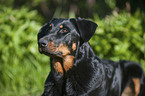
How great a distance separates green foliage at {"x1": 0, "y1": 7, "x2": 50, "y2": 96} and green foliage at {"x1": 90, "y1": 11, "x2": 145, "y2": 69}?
1397mm

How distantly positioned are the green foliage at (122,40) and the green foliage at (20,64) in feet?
4.58

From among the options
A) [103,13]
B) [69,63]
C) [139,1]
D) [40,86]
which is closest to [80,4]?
[103,13]

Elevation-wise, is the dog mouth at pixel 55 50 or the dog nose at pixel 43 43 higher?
the dog nose at pixel 43 43

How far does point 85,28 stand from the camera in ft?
7.87

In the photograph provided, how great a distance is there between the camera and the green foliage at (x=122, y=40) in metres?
4.26

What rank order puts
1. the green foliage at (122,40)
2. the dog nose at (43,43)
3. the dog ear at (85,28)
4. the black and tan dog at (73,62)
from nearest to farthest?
1. the dog nose at (43,43)
2. the black and tan dog at (73,62)
3. the dog ear at (85,28)
4. the green foliage at (122,40)

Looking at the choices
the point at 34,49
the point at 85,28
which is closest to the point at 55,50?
the point at 85,28

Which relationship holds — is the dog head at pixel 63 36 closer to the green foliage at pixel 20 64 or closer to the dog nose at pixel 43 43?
the dog nose at pixel 43 43

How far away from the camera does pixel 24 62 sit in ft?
14.8

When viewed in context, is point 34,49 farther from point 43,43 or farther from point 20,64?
point 43,43

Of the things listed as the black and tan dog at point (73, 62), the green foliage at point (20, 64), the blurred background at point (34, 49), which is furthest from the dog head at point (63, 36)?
the green foliage at point (20, 64)

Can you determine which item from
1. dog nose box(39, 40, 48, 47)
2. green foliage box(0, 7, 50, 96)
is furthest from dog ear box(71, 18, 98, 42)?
green foliage box(0, 7, 50, 96)

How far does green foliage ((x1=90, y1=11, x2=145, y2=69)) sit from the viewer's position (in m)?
4.26

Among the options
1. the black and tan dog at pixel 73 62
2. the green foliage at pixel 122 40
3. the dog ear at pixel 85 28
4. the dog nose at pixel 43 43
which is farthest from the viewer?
the green foliage at pixel 122 40
